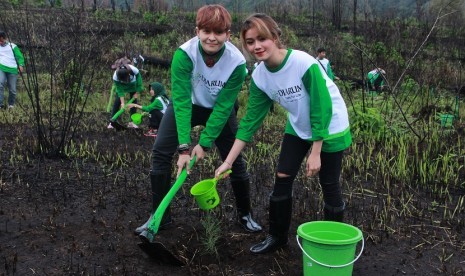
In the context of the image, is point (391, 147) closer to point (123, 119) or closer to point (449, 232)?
point (449, 232)

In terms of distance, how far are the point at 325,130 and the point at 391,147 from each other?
2798 mm

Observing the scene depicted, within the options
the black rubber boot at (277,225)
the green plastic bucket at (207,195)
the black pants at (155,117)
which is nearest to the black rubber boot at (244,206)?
the black rubber boot at (277,225)

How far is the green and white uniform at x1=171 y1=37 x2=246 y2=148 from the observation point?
292 cm

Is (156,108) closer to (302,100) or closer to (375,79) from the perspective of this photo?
(302,100)

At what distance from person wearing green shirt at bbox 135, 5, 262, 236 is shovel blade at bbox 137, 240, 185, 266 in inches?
3.1

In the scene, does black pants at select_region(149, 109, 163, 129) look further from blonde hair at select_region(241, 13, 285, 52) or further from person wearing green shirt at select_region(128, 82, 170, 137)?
blonde hair at select_region(241, 13, 285, 52)

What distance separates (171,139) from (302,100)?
92 centimetres

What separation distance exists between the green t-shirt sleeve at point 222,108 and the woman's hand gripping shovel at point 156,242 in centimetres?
26

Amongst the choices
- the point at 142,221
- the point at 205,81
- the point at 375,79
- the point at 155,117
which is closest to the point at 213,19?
the point at 205,81

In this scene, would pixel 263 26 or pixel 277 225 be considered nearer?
pixel 263 26

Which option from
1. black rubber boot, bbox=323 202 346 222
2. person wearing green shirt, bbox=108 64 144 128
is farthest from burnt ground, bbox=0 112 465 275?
person wearing green shirt, bbox=108 64 144 128

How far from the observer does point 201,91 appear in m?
3.05

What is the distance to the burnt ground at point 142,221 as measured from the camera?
283 cm

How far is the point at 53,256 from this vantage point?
2906 millimetres
